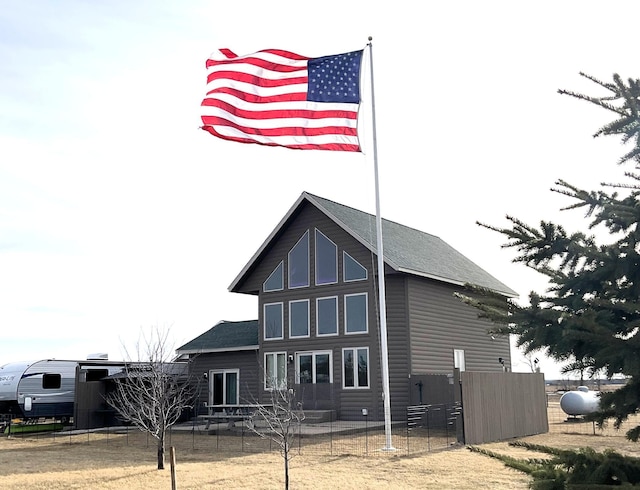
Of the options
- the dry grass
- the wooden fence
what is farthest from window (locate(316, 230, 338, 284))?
the dry grass

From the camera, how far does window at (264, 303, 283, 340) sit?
2946 cm

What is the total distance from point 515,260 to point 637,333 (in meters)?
1.16

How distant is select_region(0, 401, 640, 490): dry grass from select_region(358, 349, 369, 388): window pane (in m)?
7.27

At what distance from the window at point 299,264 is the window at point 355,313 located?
237 centimetres

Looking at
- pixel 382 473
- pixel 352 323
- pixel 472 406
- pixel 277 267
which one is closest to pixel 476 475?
pixel 382 473

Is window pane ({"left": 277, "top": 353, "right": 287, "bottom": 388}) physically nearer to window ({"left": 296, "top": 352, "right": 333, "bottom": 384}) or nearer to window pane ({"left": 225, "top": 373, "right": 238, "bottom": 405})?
window ({"left": 296, "top": 352, "right": 333, "bottom": 384})

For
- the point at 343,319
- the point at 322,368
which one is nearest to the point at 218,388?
the point at 322,368

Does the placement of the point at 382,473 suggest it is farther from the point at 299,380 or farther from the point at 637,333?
the point at 299,380

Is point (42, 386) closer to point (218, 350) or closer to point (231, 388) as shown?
point (218, 350)

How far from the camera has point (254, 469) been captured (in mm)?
15641

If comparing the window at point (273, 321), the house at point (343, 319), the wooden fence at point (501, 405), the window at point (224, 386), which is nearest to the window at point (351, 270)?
the house at point (343, 319)

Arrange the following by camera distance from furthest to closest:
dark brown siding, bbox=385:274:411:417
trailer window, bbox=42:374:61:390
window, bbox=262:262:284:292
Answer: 1. trailer window, bbox=42:374:61:390
2. window, bbox=262:262:284:292
3. dark brown siding, bbox=385:274:411:417

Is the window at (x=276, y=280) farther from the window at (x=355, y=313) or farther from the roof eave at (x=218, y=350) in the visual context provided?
the window at (x=355, y=313)

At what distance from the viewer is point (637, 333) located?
3926 millimetres
